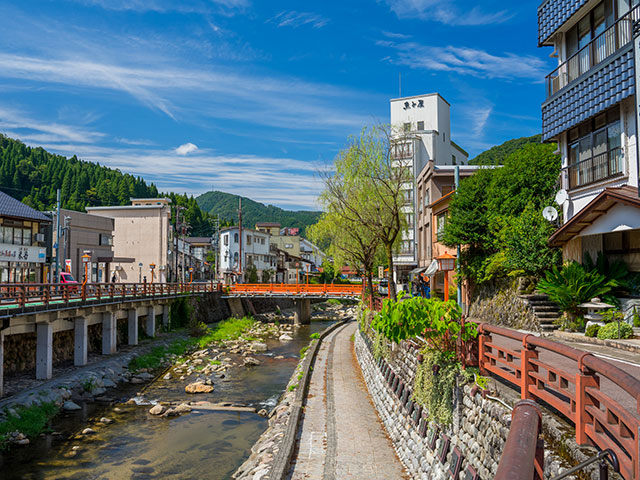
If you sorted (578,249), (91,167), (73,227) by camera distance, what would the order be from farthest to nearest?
1. (91,167)
2. (73,227)
3. (578,249)

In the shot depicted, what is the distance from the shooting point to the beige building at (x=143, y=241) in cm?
5888

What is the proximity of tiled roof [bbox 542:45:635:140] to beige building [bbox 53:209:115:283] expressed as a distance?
4531 centimetres

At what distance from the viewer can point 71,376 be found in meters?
22.9

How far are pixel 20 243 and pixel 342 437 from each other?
34566 mm

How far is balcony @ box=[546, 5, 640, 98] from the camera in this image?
50.2 feet

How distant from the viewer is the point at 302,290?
52219mm

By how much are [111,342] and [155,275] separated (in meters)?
29.4

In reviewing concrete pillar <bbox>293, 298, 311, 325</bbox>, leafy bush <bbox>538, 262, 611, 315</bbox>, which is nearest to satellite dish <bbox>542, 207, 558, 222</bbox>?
leafy bush <bbox>538, 262, 611, 315</bbox>

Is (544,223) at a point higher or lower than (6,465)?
higher

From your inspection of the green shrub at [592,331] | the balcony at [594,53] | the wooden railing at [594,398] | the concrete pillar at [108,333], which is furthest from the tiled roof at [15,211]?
the wooden railing at [594,398]

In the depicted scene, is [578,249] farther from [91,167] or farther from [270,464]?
[91,167]

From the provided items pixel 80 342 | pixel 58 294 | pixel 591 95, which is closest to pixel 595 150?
pixel 591 95

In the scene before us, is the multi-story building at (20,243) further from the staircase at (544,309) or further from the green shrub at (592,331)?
the green shrub at (592,331)

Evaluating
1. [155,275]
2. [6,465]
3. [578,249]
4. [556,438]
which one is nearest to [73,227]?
[155,275]
